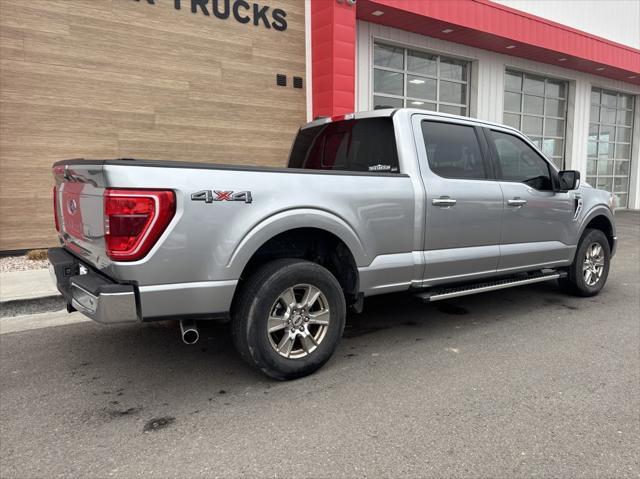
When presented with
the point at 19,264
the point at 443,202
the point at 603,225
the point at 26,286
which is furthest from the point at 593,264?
the point at 19,264

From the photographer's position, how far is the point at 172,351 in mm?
4016

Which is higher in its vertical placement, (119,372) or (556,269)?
(556,269)

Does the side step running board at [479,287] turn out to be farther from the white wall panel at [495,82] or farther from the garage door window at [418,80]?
the garage door window at [418,80]

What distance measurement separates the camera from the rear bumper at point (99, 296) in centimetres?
275

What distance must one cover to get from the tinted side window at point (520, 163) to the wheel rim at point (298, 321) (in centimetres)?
249

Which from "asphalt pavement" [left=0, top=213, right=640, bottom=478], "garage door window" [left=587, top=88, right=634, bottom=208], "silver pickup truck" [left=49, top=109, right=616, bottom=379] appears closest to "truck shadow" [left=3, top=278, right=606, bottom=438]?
"asphalt pavement" [left=0, top=213, right=640, bottom=478]

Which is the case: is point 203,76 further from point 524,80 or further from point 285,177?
point 524,80

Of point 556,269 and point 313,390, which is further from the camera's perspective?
point 556,269

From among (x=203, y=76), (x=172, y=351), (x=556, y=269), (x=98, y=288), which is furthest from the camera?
(x=203, y=76)

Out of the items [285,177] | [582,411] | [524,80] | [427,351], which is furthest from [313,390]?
[524,80]

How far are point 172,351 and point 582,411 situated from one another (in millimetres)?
3043

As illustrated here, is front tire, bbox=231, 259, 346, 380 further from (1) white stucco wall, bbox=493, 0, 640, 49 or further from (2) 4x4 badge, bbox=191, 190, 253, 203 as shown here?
(1) white stucco wall, bbox=493, 0, 640, 49

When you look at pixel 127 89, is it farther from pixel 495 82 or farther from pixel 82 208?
pixel 495 82

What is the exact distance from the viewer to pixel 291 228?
3.31 m
